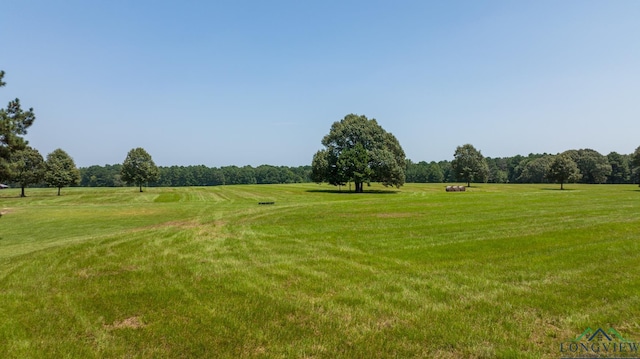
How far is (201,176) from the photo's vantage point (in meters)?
180

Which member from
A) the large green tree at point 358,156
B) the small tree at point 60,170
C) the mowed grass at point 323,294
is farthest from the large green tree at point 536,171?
the small tree at point 60,170

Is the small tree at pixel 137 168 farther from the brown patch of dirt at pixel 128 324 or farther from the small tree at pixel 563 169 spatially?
the small tree at pixel 563 169

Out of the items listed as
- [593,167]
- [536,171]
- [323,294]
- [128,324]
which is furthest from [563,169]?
[128,324]

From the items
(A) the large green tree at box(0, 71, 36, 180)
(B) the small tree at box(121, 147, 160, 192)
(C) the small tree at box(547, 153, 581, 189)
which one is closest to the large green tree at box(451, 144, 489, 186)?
(C) the small tree at box(547, 153, 581, 189)

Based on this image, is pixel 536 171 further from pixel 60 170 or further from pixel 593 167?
pixel 60 170

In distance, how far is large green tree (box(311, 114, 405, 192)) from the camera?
199 ft

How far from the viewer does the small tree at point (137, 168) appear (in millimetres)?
74125

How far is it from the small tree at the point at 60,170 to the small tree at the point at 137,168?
9.37 metres

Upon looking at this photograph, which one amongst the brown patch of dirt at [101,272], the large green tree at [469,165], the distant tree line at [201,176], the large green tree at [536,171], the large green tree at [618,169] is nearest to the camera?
the brown patch of dirt at [101,272]

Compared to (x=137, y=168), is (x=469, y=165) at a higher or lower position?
higher

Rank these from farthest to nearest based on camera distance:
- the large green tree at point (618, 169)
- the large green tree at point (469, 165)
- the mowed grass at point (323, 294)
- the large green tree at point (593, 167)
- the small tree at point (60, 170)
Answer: the large green tree at point (618, 169)
the large green tree at point (593, 167)
the large green tree at point (469, 165)
the small tree at point (60, 170)
the mowed grass at point (323, 294)

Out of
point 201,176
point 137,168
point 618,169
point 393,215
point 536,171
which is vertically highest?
point 618,169

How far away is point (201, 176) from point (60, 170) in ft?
383

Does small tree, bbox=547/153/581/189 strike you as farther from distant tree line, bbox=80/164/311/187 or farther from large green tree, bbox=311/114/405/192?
distant tree line, bbox=80/164/311/187
